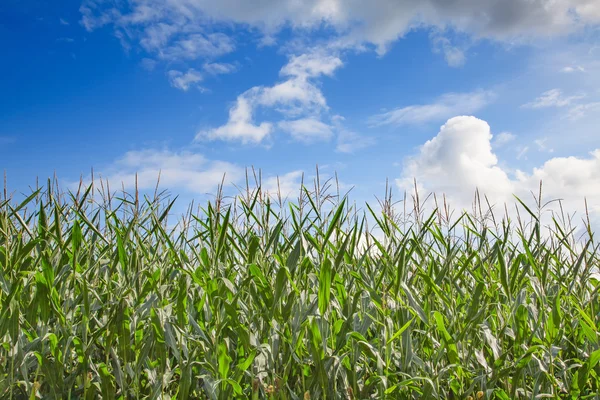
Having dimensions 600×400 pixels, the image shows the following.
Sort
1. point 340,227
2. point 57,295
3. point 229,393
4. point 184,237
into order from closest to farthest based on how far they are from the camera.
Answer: point 229,393
point 57,295
point 340,227
point 184,237

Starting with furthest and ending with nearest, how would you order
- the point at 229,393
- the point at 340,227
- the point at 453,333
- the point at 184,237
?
the point at 184,237
the point at 340,227
the point at 453,333
the point at 229,393

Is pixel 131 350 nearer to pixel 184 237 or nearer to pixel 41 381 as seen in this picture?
pixel 41 381

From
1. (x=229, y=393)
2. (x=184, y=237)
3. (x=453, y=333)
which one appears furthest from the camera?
(x=184, y=237)

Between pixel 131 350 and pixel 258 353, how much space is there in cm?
57

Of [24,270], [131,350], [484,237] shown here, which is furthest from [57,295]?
[484,237]

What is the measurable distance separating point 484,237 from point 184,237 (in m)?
1.69

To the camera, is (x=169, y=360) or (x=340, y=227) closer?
(x=169, y=360)

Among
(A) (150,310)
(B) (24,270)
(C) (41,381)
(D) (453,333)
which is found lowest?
(C) (41,381)

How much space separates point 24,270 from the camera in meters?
2.26

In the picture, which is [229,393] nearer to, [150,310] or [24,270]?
[150,310]

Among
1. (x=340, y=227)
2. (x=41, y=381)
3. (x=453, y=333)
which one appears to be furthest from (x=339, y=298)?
(x=41, y=381)

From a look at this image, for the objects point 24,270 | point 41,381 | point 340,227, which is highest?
point 340,227

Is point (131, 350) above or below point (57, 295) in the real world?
below

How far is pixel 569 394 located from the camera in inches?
90.5
